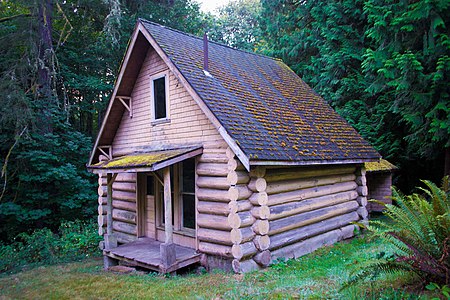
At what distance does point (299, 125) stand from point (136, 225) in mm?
5963

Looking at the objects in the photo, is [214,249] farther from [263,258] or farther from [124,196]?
[124,196]

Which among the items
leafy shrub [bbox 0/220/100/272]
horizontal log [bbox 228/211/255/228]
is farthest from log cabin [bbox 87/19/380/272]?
leafy shrub [bbox 0/220/100/272]

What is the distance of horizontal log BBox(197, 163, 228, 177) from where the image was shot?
8.00m

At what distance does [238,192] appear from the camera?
7.64 metres

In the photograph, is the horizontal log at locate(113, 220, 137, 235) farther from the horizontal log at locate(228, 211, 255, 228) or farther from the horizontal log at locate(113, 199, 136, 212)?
the horizontal log at locate(228, 211, 255, 228)

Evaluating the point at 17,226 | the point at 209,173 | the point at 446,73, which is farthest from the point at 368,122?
the point at 17,226

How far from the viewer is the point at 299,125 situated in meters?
10.1

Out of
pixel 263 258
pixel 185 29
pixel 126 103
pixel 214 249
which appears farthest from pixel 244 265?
pixel 185 29

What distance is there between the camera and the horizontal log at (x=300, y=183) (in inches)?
329

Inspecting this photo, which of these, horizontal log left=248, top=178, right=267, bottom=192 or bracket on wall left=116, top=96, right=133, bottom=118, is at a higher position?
bracket on wall left=116, top=96, right=133, bottom=118

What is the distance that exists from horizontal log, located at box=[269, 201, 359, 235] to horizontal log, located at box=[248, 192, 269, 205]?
706 millimetres

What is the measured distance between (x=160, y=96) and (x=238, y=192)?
419 centimetres

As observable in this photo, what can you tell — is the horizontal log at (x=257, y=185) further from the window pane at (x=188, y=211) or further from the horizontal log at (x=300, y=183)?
the window pane at (x=188, y=211)

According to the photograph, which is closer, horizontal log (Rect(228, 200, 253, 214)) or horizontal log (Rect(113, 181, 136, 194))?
horizontal log (Rect(228, 200, 253, 214))
